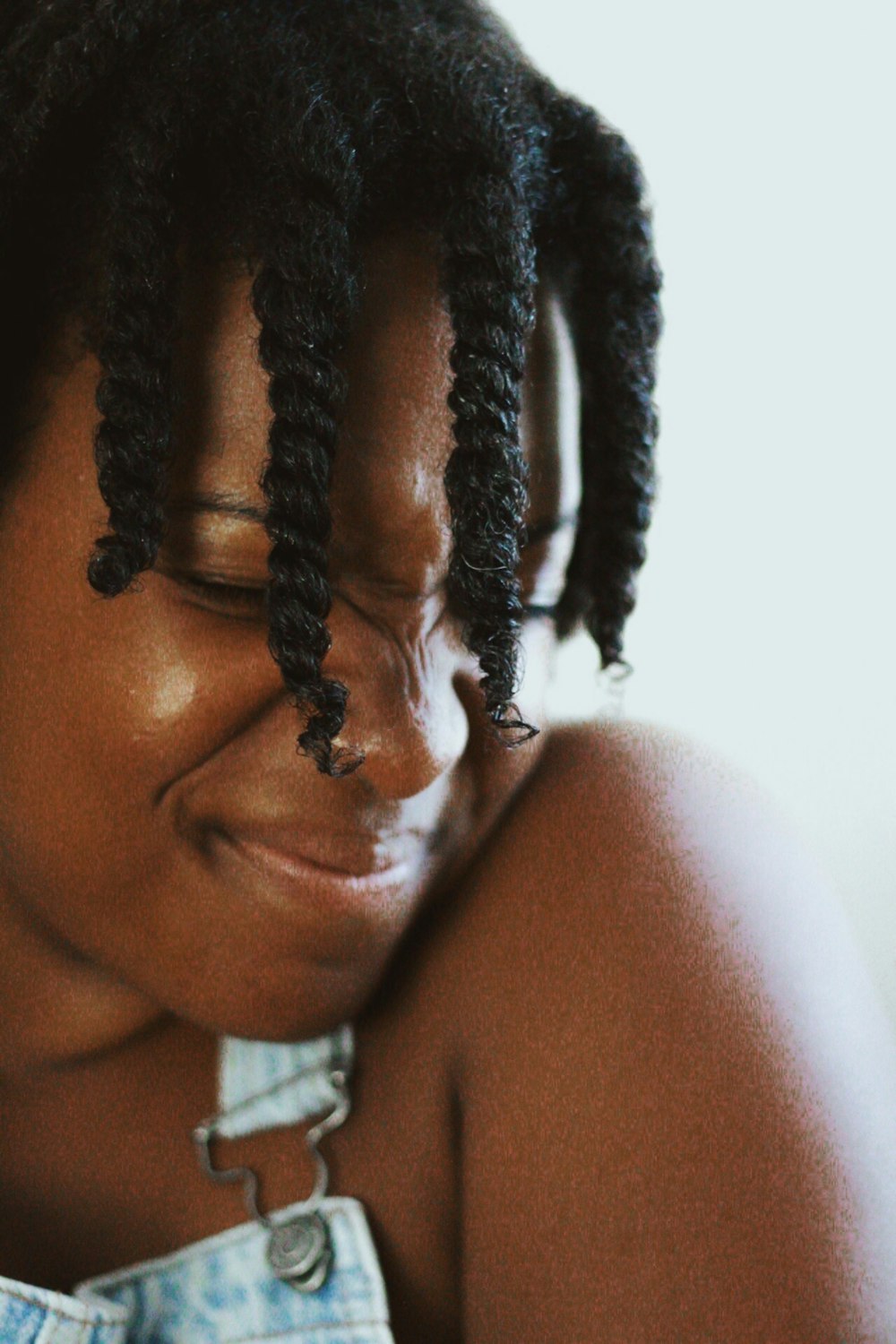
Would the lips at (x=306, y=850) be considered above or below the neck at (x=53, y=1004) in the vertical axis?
above

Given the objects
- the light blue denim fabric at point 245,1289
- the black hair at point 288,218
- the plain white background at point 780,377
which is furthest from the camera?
the plain white background at point 780,377

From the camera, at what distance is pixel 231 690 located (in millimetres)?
692

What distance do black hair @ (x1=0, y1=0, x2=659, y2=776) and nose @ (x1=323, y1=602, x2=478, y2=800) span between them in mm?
18

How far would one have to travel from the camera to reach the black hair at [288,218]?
2.16ft

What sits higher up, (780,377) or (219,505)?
(780,377)

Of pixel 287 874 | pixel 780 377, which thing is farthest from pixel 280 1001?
pixel 780 377

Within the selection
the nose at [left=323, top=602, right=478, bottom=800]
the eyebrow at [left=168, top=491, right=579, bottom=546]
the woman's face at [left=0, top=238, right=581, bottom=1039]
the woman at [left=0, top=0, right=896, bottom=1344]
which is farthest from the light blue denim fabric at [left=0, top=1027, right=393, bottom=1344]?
the eyebrow at [left=168, top=491, right=579, bottom=546]

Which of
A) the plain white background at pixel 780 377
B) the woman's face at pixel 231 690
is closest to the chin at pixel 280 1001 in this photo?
the woman's face at pixel 231 690

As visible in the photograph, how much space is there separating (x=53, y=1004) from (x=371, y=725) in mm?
313

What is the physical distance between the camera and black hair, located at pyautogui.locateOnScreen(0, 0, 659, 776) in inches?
25.9

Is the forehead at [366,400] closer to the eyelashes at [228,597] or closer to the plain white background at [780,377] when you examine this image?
the eyelashes at [228,597]

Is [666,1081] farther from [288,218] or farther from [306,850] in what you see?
[288,218]

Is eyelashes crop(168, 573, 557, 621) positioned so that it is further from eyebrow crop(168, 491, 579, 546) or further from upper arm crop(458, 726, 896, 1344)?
upper arm crop(458, 726, 896, 1344)

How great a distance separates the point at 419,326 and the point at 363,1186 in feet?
1.60
